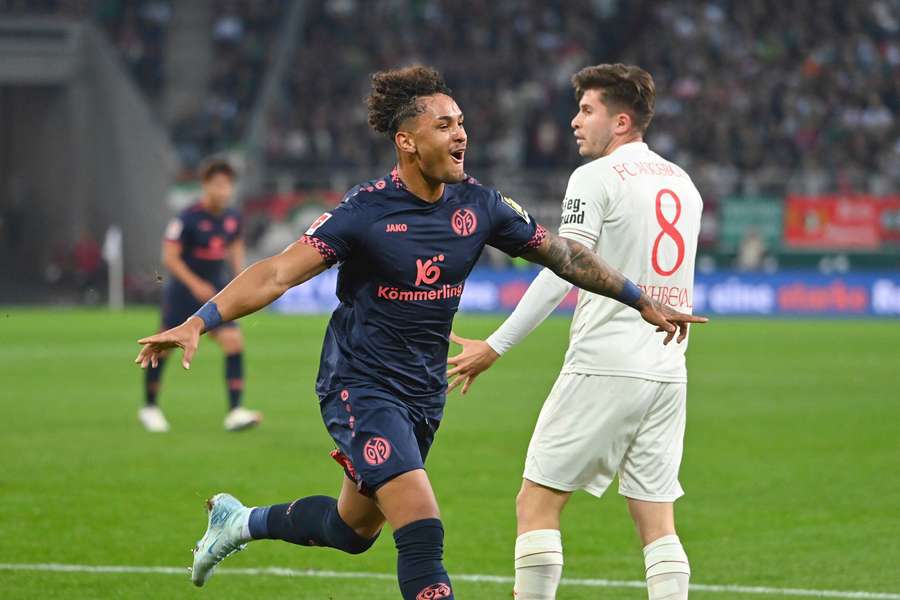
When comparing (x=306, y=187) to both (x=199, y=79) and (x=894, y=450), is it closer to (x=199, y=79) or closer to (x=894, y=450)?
(x=199, y=79)

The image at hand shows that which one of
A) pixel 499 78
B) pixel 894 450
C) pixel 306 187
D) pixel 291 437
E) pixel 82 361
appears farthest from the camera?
pixel 499 78

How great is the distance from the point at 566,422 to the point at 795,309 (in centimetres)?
2460

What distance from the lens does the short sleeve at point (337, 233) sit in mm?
5195

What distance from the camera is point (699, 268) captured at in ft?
102

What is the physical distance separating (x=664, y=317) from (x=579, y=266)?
0.37 metres

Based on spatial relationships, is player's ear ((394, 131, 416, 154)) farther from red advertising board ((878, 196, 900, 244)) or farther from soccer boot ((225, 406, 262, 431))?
red advertising board ((878, 196, 900, 244))

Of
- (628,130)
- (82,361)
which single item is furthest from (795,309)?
(628,130)

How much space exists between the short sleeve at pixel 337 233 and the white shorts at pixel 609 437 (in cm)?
106

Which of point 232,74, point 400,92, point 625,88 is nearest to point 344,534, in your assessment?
point 400,92

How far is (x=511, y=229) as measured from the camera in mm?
5559

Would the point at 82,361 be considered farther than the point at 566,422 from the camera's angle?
Yes

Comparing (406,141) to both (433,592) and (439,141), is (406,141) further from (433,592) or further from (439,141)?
(433,592)

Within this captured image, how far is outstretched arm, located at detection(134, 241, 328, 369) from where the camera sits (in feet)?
16.3

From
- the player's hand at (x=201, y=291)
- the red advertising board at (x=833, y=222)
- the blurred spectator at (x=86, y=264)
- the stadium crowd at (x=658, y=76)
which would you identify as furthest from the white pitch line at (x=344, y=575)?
the blurred spectator at (x=86, y=264)
